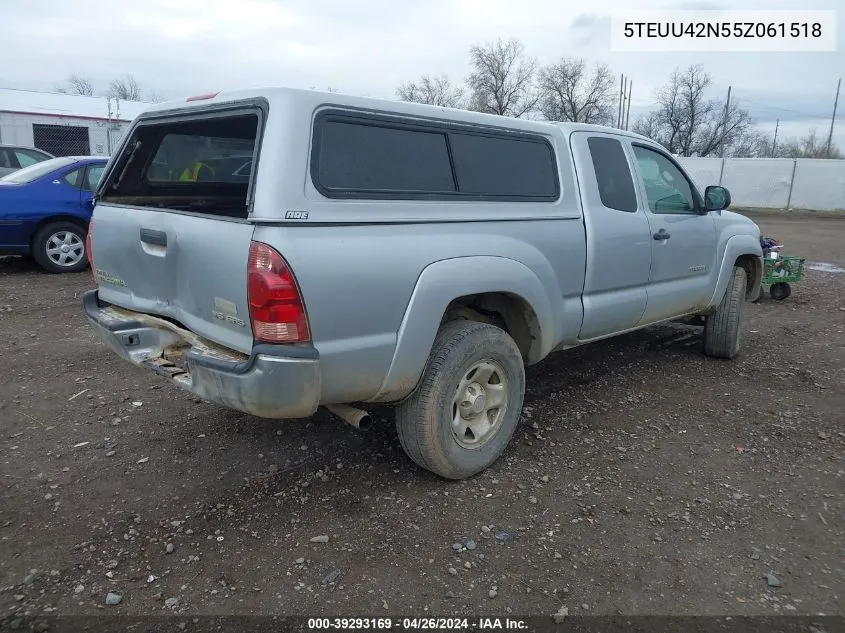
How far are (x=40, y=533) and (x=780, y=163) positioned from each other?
3300 cm

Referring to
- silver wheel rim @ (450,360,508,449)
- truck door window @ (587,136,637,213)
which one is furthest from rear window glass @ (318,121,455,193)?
truck door window @ (587,136,637,213)

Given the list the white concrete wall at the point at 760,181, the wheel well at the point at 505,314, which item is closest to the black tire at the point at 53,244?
the wheel well at the point at 505,314

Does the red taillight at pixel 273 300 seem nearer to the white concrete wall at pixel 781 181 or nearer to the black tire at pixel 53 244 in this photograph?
the black tire at pixel 53 244

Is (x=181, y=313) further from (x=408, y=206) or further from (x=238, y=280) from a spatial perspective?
(x=408, y=206)

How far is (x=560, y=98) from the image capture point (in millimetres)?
48438

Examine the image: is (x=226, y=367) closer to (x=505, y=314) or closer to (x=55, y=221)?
(x=505, y=314)

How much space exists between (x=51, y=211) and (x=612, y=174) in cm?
730

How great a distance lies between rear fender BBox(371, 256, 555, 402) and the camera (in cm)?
300

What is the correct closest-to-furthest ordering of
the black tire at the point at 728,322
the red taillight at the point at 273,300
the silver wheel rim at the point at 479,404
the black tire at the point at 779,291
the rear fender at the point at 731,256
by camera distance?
the red taillight at the point at 273,300 → the silver wheel rim at the point at 479,404 → the rear fender at the point at 731,256 → the black tire at the point at 728,322 → the black tire at the point at 779,291

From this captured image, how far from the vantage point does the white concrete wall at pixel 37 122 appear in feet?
75.7

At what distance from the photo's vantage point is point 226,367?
9.09 ft

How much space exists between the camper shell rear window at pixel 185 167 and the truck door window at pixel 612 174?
2200mm

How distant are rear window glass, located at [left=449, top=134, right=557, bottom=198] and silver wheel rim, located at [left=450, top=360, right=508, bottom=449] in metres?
0.98

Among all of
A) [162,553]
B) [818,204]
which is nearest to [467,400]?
[162,553]
